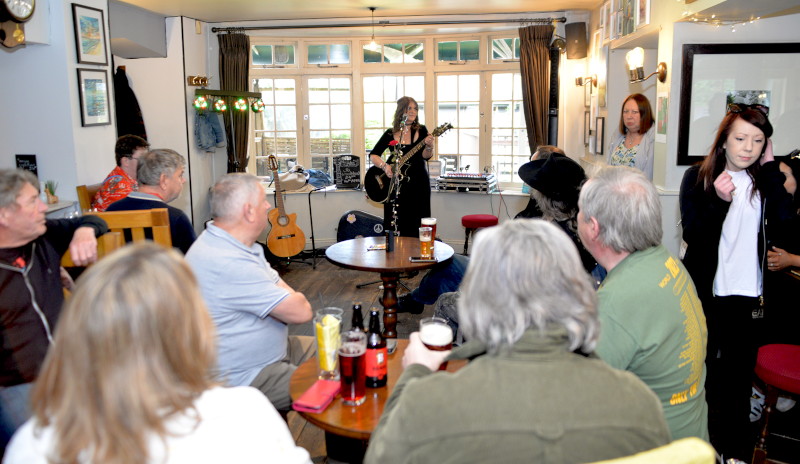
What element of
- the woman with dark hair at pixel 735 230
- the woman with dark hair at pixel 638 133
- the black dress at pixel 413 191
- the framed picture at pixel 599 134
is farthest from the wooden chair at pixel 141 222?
the framed picture at pixel 599 134

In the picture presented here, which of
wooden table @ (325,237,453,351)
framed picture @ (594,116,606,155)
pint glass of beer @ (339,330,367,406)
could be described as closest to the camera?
pint glass of beer @ (339,330,367,406)

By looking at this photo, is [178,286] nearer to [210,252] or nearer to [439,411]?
[439,411]

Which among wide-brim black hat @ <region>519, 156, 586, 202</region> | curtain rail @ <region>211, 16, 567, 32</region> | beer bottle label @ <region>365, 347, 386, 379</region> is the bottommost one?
beer bottle label @ <region>365, 347, 386, 379</region>

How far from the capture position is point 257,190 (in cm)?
246

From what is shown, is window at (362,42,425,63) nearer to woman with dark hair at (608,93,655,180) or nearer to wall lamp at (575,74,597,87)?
wall lamp at (575,74,597,87)

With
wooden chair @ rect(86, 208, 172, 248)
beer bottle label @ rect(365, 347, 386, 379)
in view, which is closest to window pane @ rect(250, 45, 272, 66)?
wooden chair @ rect(86, 208, 172, 248)

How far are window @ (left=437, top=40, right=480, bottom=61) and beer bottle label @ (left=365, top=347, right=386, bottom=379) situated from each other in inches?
238

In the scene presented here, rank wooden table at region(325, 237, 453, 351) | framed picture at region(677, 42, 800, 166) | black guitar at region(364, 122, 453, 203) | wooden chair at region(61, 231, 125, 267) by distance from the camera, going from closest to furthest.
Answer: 1. wooden chair at region(61, 231, 125, 267)
2. wooden table at region(325, 237, 453, 351)
3. framed picture at region(677, 42, 800, 166)
4. black guitar at region(364, 122, 453, 203)

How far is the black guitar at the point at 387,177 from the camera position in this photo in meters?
5.68

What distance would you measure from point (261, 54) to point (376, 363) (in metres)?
6.45

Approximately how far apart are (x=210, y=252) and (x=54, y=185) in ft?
9.80

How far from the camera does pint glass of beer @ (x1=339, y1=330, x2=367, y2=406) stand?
1.82 meters

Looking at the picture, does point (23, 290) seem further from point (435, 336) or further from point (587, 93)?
point (587, 93)

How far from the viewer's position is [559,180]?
3.07m
